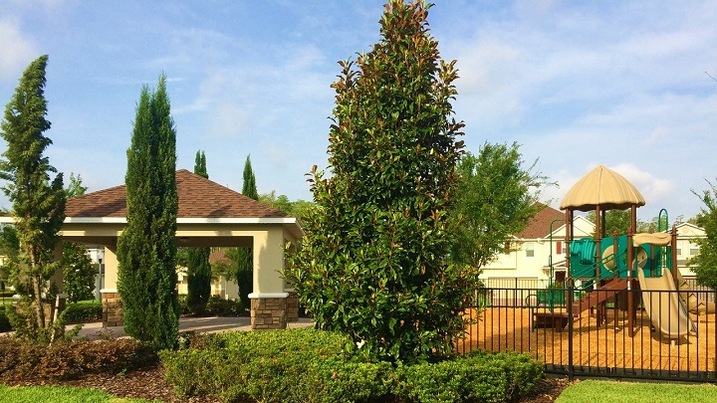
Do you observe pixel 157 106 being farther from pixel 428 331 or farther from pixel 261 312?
pixel 428 331

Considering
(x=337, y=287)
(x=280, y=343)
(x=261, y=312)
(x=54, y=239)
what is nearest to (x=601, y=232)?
(x=261, y=312)

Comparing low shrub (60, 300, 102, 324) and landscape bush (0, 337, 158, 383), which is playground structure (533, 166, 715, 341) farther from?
low shrub (60, 300, 102, 324)

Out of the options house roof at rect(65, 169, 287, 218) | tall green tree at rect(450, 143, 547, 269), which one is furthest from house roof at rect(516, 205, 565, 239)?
house roof at rect(65, 169, 287, 218)

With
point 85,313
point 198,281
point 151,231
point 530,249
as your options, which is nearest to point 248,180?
point 198,281

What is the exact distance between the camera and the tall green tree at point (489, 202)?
89.5ft

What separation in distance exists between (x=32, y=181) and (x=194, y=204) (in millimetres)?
6098

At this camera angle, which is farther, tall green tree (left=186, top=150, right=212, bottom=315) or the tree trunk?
tall green tree (left=186, top=150, right=212, bottom=315)

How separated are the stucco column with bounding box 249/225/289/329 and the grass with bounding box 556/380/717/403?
8.94 m

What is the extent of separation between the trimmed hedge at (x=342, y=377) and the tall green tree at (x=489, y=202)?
18.6m

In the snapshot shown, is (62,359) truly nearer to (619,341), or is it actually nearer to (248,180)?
(619,341)

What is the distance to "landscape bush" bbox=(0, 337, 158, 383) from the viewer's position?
9.58m

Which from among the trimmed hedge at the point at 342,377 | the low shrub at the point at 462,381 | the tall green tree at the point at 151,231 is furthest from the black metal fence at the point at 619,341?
the tall green tree at the point at 151,231

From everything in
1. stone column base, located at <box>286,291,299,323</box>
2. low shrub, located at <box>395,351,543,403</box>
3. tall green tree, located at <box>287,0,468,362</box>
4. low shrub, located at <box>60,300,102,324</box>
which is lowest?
low shrub, located at <box>60,300,102,324</box>

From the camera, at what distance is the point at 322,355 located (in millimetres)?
8508
